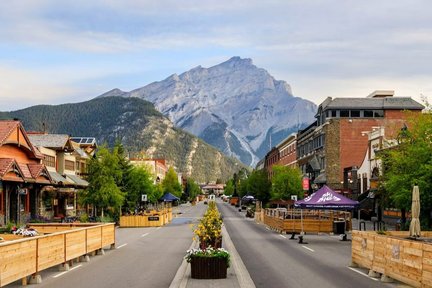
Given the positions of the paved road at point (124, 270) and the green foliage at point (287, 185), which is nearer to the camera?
the paved road at point (124, 270)

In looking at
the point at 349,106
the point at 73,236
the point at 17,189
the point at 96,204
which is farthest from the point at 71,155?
the point at 73,236

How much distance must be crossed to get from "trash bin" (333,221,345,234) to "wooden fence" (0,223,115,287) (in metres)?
18.7

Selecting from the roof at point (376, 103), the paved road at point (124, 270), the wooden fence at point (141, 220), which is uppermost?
the roof at point (376, 103)

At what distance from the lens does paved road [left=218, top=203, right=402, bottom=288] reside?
19.1m

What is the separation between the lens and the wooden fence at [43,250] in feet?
53.3

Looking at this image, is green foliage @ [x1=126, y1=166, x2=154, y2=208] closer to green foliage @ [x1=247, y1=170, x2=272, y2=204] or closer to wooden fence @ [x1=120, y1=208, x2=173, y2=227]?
wooden fence @ [x1=120, y1=208, x2=173, y2=227]

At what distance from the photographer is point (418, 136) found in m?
39.2

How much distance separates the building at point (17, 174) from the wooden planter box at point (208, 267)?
2742 cm

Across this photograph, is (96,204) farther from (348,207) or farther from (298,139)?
(298,139)

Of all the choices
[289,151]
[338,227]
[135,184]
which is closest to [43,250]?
[338,227]

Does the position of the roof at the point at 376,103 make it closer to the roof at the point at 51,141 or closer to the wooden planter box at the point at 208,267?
the roof at the point at 51,141

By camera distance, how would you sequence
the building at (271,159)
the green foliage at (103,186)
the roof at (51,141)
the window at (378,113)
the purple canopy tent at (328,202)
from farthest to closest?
1. the building at (271,159)
2. the window at (378,113)
3. the roof at (51,141)
4. the green foliage at (103,186)
5. the purple canopy tent at (328,202)

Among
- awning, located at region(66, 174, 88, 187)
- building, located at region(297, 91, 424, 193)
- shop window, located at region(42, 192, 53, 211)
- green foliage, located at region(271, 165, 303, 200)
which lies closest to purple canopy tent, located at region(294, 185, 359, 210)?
shop window, located at region(42, 192, 53, 211)

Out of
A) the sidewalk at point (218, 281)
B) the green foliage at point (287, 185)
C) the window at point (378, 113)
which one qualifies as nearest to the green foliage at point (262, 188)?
the green foliage at point (287, 185)
